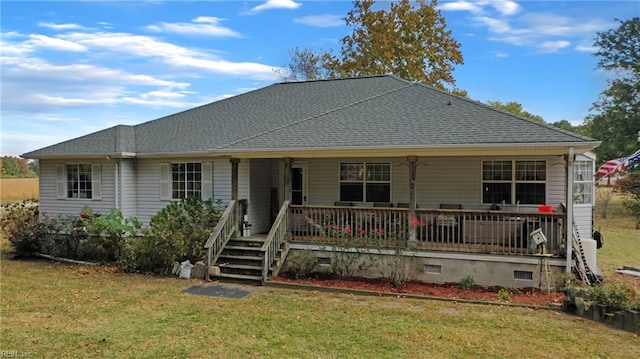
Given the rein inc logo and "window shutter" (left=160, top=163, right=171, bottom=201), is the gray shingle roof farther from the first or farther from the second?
the rein inc logo

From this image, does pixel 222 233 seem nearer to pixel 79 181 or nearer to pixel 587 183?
pixel 79 181

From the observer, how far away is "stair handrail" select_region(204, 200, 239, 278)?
11133 millimetres

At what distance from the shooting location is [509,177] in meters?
12.0

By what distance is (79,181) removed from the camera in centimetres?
1528

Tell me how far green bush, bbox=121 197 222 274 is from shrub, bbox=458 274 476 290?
620 centimetres

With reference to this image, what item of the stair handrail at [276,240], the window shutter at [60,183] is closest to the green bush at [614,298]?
the stair handrail at [276,240]

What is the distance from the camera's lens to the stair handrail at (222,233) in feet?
36.5

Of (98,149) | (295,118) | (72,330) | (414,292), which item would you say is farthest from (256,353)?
Answer: (98,149)

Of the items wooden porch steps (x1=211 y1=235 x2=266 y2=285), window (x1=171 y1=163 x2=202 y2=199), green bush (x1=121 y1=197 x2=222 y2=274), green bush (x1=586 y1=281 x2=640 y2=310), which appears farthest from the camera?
window (x1=171 y1=163 x2=202 y2=199)

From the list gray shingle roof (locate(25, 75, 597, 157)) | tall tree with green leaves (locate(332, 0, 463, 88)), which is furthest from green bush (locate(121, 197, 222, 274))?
tall tree with green leaves (locate(332, 0, 463, 88))

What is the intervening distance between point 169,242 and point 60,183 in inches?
259

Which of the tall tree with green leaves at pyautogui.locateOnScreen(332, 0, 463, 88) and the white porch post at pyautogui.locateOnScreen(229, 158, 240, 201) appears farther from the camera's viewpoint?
the tall tree with green leaves at pyautogui.locateOnScreen(332, 0, 463, 88)

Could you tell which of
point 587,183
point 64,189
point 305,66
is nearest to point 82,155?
point 64,189

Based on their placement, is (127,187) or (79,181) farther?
(79,181)
